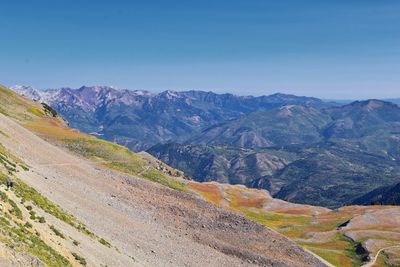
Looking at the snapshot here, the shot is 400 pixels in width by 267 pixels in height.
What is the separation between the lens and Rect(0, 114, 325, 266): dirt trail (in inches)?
2211

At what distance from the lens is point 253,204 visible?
146 metres

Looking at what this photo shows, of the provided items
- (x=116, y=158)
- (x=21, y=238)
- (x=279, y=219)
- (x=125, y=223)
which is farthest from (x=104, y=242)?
(x=279, y=219)

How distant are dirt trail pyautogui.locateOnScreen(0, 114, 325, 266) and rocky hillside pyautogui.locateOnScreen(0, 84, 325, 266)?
0.61 feet

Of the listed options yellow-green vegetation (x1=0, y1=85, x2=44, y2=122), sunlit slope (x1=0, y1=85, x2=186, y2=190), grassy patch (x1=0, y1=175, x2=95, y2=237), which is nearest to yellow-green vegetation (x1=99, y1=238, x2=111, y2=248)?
grassy patch (x1=0, y1=175, x2=95, y2=237)

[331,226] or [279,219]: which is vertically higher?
[331,226]

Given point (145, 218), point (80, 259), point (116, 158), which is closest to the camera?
point (80, 259)

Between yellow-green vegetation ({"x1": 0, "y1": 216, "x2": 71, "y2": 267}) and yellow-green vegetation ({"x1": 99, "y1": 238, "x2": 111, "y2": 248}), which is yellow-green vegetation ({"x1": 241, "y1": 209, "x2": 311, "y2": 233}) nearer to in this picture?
yellow-green vegetation ({"x1": 99, "y1": 238, "x2": 111, "y2": 248})

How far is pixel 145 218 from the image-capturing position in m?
68.6

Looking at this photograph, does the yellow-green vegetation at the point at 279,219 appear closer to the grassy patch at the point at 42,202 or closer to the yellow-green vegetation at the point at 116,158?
the yellow-green vegetation at the point at 116,158

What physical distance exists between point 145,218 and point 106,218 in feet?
30.9

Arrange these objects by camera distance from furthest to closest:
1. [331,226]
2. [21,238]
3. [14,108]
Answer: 1. [14,108]
2. [331,226]
3. [21,238]

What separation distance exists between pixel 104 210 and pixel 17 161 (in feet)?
45.7

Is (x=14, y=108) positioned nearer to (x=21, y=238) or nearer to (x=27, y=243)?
(x=21, y=238)

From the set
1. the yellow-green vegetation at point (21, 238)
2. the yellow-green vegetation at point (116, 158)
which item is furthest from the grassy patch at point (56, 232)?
the yellow-green vegetation at point (116, 158)
